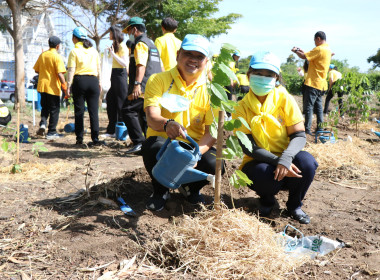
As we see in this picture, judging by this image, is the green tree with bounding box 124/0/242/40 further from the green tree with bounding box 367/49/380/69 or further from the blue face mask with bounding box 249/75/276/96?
the green tree with bounding box 367/49/380/69

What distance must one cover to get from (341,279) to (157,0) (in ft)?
48.1

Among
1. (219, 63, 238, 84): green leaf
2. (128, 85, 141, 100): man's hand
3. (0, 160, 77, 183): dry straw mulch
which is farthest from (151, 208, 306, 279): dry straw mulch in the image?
(128, 85, 141, 100): man's hand

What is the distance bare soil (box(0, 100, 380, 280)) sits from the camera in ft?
6.18

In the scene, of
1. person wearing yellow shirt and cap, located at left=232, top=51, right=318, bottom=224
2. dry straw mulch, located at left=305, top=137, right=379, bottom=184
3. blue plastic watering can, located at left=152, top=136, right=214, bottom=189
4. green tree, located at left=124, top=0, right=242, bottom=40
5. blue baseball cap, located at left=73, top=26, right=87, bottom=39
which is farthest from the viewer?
green tree, located at left=124, top=0, right=242, bottom=40

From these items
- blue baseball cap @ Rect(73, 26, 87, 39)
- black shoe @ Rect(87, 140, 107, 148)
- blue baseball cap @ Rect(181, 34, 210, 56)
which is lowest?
black shoe @ Rect(87, 140, 107, 148)

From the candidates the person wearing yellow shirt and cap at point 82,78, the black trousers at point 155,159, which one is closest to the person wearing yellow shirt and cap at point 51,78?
the person wearing yellow shirt and cap at point 82,78

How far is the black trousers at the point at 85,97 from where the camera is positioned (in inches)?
202

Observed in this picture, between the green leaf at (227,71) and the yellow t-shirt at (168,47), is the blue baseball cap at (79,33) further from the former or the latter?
the green leaf at (227,71)

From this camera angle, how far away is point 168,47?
14.8 feet

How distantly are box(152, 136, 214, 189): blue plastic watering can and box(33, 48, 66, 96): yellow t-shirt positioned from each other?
427cm

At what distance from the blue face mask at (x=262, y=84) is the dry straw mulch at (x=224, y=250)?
0.94 metres

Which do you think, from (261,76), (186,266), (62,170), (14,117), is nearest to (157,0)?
(14,117)

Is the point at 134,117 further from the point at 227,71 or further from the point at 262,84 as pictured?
the point at 227,71

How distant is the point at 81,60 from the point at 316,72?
3.92m
